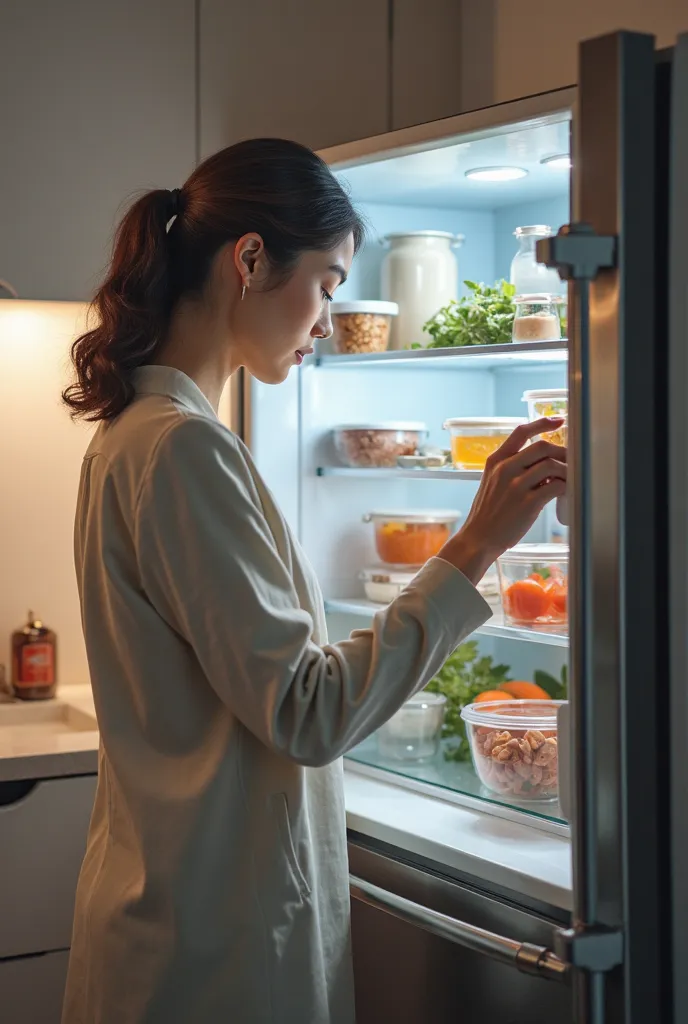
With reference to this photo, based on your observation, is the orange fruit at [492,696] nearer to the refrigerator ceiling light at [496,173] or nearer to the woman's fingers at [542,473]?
the woman's fingers at [542,473]

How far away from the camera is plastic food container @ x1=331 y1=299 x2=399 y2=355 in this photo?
6.97ft

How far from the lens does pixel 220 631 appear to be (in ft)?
3.70

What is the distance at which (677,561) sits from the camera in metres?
1.13

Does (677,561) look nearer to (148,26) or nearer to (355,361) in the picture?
(355,361)

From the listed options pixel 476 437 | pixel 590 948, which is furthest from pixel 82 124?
pixel 590 948

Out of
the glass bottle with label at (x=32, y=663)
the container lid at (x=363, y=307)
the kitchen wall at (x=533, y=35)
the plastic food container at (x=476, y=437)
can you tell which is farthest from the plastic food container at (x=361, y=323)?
the glass bottle with label at (x=32, y=663)

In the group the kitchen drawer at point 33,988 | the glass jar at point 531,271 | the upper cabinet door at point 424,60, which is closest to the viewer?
the glass jar at point 531,271

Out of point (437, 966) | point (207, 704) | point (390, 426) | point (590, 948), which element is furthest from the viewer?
point (390, 426)

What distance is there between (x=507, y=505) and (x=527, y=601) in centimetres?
53

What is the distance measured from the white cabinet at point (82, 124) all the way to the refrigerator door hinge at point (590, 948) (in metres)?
1.52

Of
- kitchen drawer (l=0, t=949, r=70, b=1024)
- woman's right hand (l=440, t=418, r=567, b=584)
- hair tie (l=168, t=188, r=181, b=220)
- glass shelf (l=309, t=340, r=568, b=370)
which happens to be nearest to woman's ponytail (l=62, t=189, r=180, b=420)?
hair tie (l=168, t=188, r=181, b=220)

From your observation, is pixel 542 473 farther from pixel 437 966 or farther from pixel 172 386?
pixel 437 966

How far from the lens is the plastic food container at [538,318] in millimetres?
1784

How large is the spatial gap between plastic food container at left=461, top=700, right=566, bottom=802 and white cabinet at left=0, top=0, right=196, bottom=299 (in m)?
1.10
